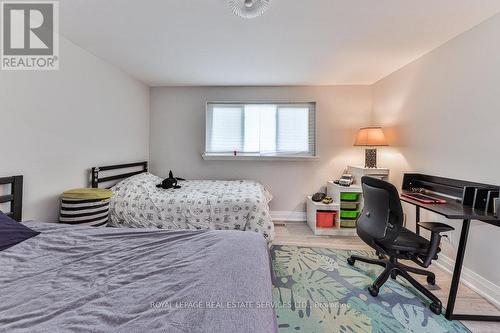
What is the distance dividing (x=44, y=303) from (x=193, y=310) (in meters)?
0.58

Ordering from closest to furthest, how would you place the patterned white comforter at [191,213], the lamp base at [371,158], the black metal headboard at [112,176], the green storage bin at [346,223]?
the patterned white comforter at [191,213]
the black metal headboard at [112,176]
the green storage bin at [346,223]
the lamp base at [371,158]

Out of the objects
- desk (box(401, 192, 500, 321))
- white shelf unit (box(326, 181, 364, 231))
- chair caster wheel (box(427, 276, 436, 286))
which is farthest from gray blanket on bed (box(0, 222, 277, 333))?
white shelf unit (box(326, 181, 364, 231))

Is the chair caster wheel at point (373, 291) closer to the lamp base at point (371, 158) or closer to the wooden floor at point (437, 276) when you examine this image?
the wooden floor at point (437, 276)

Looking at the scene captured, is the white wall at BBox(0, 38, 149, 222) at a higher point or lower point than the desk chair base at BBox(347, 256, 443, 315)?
higher

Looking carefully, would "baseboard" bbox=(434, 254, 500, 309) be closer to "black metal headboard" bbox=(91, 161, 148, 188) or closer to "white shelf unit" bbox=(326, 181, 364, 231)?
"white shelf unit" bbox=(326, 181, 364, 231)

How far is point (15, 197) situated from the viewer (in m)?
1.82

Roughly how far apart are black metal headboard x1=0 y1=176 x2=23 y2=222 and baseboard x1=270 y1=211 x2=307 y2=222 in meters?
3.21

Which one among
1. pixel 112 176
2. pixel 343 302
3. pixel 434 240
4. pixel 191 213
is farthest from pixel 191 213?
pixel 434 240

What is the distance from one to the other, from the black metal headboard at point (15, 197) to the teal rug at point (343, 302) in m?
2.25

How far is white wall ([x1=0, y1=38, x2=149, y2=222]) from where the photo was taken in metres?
1.86

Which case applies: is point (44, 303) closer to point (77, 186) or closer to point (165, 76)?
point (77, 186)

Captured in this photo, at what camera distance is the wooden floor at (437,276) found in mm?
1665

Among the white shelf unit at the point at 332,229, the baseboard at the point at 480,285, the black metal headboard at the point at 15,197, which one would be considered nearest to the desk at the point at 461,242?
the baseboard at the point at 480,285

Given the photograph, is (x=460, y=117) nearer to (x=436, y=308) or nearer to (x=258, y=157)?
(x=436, y=308)
